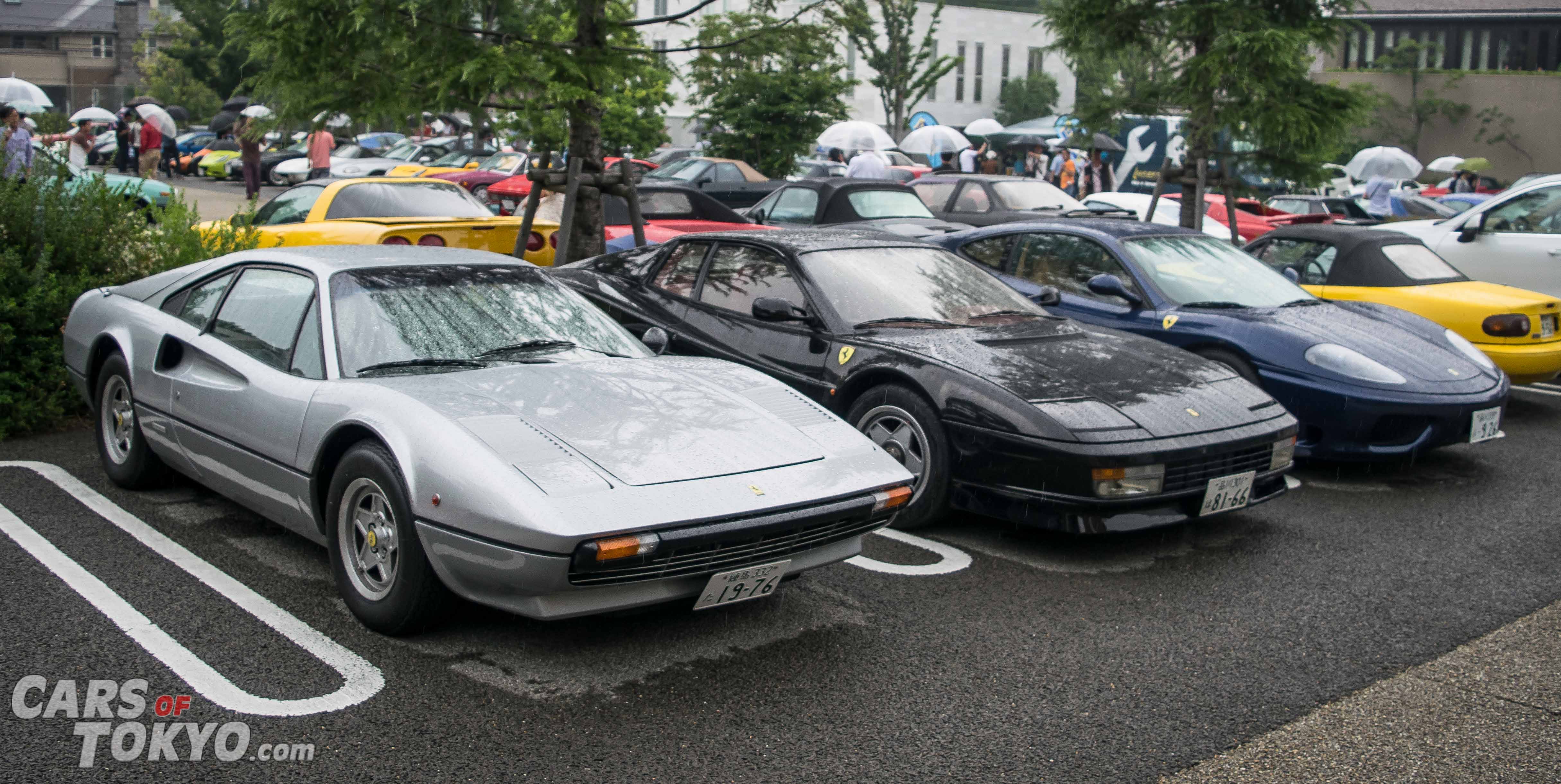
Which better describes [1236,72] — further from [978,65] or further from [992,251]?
[978,65]

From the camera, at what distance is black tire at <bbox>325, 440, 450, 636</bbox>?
3650 mm

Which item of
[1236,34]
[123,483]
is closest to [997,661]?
[123,483]

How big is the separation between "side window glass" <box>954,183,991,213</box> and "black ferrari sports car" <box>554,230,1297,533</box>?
803 cm

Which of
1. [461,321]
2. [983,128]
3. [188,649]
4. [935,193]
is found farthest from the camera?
[983,128]

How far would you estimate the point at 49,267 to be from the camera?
22.2 ft

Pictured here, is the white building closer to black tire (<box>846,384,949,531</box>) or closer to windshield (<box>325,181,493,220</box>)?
windshield (<box>325,181,493,220</box>)

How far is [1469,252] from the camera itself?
34.8ft

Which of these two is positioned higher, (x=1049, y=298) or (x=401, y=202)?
(x=401, y=202)

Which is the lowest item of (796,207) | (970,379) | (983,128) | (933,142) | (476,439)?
(970,379)

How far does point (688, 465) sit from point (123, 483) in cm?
317

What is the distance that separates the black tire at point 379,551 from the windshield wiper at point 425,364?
0.38 meters

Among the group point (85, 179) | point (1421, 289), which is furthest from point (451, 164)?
point (1421, 289)

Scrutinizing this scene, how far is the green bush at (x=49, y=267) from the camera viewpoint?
6.49 metres

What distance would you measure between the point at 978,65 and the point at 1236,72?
48.3 meters
